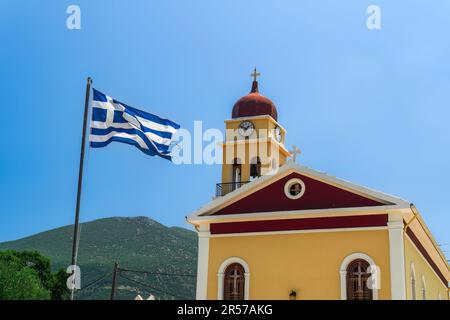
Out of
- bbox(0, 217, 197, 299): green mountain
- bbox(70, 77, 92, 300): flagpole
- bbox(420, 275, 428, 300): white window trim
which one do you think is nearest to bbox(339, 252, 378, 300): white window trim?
bbox(420, 275, 428, 300): white window trim

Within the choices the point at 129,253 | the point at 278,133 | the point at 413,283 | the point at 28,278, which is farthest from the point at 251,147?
the point at 129,253

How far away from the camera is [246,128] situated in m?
35.2

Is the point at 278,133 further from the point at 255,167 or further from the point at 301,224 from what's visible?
the point at 301,224

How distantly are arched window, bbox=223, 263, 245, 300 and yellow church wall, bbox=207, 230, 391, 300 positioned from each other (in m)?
0.31

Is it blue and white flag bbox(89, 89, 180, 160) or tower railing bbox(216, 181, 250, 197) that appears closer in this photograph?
blue and white flag bbox(89, 89, 180, 160)

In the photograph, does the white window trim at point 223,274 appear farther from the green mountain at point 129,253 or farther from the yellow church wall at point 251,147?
the green mountain at point 129,253

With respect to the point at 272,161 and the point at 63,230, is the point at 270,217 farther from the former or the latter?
the point at 63,230

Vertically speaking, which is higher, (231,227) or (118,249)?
(118,249)

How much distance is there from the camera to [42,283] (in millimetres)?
63656

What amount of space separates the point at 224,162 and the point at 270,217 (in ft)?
39.6

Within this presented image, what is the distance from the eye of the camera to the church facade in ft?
68.4

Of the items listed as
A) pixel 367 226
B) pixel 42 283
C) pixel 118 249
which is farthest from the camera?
pixel 118 249

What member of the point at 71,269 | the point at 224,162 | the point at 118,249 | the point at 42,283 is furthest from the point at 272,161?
the point at 118,249

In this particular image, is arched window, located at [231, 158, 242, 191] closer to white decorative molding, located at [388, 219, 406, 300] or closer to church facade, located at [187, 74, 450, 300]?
church facade, located at [187, 74, 450, 300]
